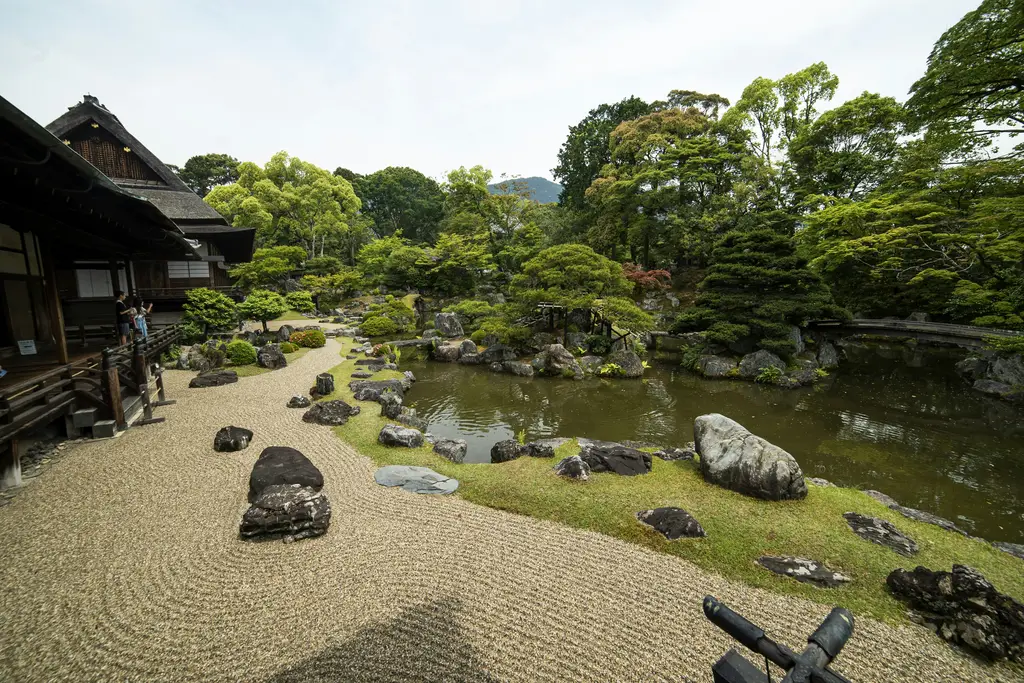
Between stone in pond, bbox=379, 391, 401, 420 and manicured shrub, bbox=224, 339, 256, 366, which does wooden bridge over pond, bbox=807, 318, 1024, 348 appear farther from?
manicured shrub, bbox=224, 339, 256, 366

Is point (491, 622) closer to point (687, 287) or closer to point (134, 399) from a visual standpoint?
point (134, 399)

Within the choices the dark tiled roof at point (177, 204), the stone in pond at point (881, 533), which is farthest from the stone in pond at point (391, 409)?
the dark tiled roof at point (177, 204)

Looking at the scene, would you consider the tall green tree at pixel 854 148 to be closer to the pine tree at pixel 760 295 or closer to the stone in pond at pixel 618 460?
the pine tree at pixel 760 295

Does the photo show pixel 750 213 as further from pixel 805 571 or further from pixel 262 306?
pixel 262 306

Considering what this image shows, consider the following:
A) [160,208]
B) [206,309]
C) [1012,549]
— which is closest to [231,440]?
[206,309]

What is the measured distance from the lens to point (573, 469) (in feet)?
22.1

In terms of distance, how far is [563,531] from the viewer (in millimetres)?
5379

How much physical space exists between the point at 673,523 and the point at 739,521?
3.13 feet

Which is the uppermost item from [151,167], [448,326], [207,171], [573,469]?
[207,171]

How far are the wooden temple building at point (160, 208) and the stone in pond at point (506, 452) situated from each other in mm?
14432

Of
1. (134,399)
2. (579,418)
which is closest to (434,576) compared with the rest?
(579,418)

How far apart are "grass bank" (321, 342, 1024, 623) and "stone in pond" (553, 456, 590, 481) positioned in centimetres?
14

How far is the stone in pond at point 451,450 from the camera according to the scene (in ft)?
26.1

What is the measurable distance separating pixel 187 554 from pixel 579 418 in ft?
29.2
